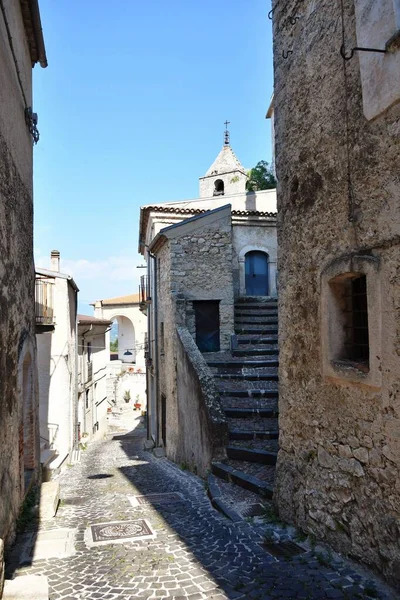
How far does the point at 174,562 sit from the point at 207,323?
367 inches

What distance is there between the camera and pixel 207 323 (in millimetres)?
14000

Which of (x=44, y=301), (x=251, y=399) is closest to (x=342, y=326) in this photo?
(x=251, y=399)

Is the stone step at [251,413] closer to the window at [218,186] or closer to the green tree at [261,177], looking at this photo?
the green tree at [261,177]

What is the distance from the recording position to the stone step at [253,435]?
27.2 ft

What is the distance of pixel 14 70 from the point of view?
6.80m

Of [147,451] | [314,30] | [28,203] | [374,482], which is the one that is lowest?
[147,451]

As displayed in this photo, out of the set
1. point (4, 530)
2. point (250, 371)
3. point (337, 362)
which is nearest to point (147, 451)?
point (250, 371)

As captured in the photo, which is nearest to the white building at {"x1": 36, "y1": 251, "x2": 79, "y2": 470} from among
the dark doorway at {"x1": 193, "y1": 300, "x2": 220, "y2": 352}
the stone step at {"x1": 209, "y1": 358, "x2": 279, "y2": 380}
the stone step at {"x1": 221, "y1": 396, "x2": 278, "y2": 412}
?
the dark doorway at {"x1": 193, "y1": 300, "x2": 220, "y2": 352}

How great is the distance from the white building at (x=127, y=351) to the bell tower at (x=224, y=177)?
36.5 feet

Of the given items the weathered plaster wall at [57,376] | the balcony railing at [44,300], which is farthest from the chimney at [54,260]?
the balcony railing at [44,300]

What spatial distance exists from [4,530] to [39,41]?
24.7ft

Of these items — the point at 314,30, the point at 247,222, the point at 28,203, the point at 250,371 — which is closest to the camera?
the point at 314,30

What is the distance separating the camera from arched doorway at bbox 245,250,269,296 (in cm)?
1769

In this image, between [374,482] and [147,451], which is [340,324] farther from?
[147,451]
